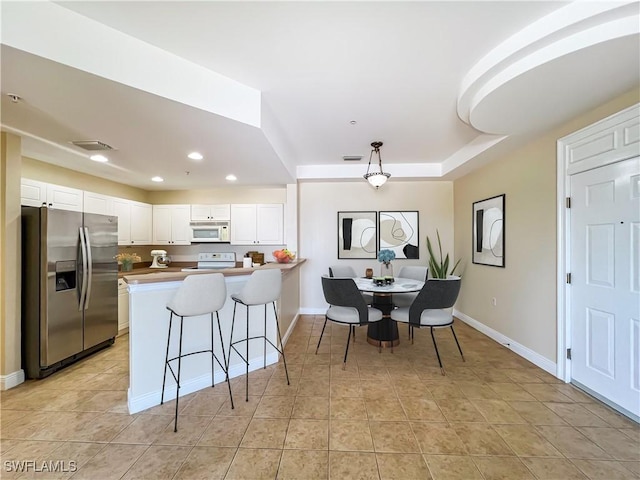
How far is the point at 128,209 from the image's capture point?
455cm

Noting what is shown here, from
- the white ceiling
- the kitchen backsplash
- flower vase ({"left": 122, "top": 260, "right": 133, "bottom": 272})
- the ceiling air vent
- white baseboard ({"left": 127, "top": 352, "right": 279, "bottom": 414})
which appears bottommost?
white baseboard ({"left": 127, "top": 352, "right": 279, "bottom": 414})

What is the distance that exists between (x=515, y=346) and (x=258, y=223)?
13.7ft

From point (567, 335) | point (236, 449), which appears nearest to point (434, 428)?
point (236, 449)

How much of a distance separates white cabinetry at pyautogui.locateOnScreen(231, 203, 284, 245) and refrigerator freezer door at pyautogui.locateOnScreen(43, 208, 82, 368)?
2317mm

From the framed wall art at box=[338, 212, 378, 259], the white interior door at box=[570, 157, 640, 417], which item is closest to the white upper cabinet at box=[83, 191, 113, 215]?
the framed wall art at box=[338, 212, 378, 259]

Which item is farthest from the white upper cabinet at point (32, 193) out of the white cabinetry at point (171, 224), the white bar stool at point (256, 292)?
the white bar stool at point (256, 292)

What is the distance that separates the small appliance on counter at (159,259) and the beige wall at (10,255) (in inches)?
92.0

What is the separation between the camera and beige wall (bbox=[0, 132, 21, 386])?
254cm

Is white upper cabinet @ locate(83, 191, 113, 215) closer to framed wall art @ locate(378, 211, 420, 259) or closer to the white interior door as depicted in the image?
framed wall art @ locate(378, 211, 420, 259)

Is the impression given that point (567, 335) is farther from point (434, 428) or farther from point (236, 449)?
point (236, 449)

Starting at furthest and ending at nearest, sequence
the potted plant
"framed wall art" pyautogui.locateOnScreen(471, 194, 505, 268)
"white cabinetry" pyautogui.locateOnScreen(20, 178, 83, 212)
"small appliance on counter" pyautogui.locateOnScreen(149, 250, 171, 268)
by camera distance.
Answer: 1. "small appliance on counter" pyautogui.locateOnScreen(149, 250, 171, 268)
2. the potted plant
3. "framed wall art" pyautogui.locateOnScreen(471, 194, 505, 268)
4. "white cabinetry" pyautogui.locateOnScreen(20, 178, 83, 212)

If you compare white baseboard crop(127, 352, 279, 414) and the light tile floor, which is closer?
the light tile floor

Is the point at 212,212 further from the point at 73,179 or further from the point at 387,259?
the point at 387,259

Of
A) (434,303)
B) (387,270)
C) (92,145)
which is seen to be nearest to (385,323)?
(387,270)
